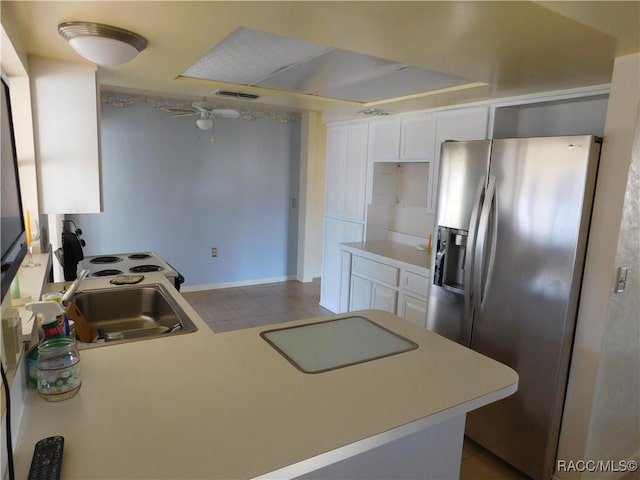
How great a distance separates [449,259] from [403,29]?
4.71 ft

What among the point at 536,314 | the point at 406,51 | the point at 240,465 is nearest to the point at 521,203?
the point at 536,314

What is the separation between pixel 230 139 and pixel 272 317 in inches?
88.3

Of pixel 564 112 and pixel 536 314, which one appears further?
pixel 564 112

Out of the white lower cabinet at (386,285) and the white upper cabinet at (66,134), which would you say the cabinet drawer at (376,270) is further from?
A: the white upper cabinet at (66,134)

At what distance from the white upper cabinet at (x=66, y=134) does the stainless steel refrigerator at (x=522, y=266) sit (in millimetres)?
1976

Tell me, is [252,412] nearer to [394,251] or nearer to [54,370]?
[54,370]

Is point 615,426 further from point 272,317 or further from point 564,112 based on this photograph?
point 272,317

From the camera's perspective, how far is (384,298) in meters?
3.55

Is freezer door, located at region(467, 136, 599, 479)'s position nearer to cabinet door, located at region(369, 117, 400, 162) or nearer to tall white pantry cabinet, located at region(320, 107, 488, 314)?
tall white pantry cabinet, located at region(320, 107, 488, 314)

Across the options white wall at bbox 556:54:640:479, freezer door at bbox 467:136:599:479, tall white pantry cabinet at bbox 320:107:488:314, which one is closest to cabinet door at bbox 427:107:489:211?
tall white pantry cabinet at bbox 320:107:488:314

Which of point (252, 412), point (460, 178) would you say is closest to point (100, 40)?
point (252, 412)

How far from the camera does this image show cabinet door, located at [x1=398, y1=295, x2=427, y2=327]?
3.11 m

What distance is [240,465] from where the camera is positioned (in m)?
0.94

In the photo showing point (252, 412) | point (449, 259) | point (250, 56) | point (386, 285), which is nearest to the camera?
point (252, 412)
